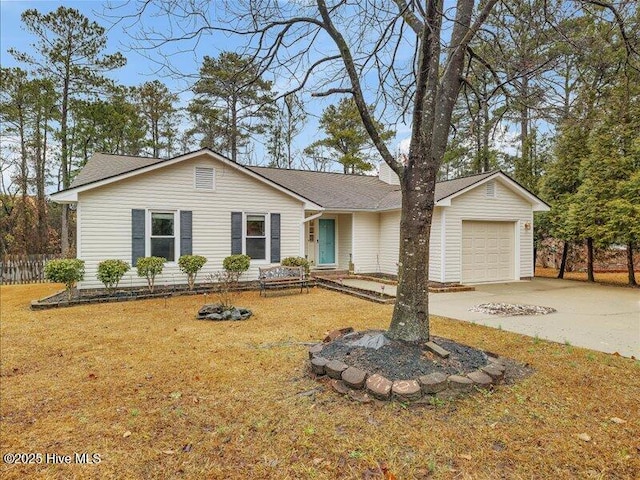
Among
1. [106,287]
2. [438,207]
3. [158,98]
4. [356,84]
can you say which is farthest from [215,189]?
[158,98]

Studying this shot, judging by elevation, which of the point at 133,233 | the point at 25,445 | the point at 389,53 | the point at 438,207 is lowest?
the point at 25,445

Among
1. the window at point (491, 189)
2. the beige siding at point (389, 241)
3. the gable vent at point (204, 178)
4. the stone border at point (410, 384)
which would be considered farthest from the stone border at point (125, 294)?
the window at point (491, 189)

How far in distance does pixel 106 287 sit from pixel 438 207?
10.3 m

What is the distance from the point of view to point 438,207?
12258 mm

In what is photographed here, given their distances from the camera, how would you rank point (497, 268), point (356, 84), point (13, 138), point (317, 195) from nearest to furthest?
point (356, 84) < point (497, 268) < point (317, 195) < point (13, 138)

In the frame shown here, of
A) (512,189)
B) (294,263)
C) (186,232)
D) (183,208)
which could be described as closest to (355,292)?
(294,263)

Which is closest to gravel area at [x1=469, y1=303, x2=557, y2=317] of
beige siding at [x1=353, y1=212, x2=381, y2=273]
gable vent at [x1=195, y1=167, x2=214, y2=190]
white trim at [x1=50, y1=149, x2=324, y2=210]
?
beige siding at [x1=353, y1=212, x2=381, y2=273]

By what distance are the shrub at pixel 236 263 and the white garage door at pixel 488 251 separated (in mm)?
7458

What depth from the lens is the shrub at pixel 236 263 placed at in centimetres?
1132

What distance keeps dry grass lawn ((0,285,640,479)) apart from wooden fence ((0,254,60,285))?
1085 centimetres

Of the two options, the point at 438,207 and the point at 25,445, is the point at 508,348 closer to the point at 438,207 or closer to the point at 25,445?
the point at 25,445

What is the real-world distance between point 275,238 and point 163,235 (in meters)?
3.49

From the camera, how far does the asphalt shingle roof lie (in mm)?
12124

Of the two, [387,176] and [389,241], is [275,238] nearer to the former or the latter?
[389,241]
